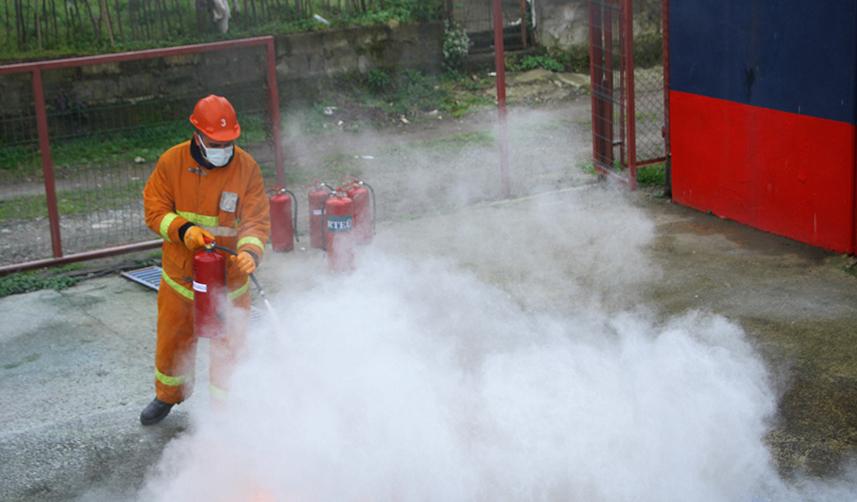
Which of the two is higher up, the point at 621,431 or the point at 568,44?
the point at 568,44

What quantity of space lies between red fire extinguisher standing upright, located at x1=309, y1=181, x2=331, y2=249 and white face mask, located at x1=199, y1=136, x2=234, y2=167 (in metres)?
2.92

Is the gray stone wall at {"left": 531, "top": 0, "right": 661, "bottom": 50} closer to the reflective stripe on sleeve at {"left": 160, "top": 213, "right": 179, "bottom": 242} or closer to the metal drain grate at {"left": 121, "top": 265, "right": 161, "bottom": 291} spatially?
the metal drain grate at {"left": 121, "top": 265, "right": 161, "bottom": 291}

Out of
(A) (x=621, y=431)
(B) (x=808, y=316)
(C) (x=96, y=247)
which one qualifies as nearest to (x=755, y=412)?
(A) (x=621, y=431)

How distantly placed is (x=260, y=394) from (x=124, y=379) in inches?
62.7

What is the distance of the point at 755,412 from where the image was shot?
17.3ft

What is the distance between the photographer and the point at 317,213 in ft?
28.8

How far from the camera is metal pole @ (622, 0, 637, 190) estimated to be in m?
9.70

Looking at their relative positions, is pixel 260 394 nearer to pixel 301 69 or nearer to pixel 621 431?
pixel 621 431

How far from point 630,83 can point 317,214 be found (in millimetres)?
3258

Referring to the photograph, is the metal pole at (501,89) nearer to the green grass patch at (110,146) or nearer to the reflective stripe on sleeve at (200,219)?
the green grass patch at (110,146)

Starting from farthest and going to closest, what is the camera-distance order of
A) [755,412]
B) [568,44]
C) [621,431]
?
[568,44]
[755,412]
[621,431]

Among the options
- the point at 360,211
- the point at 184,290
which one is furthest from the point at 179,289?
the point at 360,211

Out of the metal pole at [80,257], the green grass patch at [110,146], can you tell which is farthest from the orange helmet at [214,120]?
the green grass patch at [110,146]

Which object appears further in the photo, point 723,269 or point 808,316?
point 723,269
